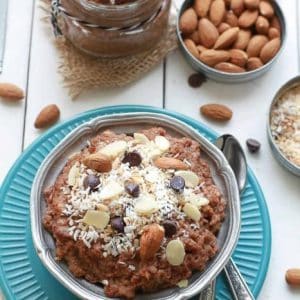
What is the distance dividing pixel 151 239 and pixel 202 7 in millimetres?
488

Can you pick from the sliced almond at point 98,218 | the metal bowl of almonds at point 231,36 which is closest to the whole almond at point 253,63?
the metal bowl of almonds at point 231,36

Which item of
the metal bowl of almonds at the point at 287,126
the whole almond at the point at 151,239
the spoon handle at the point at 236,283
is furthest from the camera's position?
the metal bowl of almonds at the point at 287,126

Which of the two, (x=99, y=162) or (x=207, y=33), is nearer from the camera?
(x=99, y=162)

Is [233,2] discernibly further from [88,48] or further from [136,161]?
[136,161]

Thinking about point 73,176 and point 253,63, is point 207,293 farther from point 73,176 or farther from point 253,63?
point 253,63

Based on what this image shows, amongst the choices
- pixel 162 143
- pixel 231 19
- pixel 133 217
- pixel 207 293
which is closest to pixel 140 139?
pixel 162 143

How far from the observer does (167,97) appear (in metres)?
1.31

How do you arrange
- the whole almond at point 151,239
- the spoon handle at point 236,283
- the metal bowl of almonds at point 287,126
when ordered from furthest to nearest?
the metal bowl of almonds at point 287,126 < the spoon handle at point 236,283 < the whole almond at point 151,239

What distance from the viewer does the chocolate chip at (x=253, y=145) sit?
1264 millimetres

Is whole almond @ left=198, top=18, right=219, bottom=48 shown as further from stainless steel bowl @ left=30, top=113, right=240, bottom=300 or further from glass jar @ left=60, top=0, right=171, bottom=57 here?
stainless steel bowl @ left=30, top=113, right=240, bottom=300

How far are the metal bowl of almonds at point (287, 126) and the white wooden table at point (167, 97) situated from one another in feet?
0.09

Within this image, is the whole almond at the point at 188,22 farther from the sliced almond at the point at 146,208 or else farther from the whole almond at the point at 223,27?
the sliced almond at the point at 146,208

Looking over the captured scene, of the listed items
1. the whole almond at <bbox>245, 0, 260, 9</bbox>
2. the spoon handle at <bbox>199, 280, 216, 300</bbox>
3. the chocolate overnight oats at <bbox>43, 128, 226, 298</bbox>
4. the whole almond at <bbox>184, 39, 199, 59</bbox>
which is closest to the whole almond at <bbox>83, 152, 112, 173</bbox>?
the chocolate overnight oats at <bbox>43, 128, 226, 298</bbox>

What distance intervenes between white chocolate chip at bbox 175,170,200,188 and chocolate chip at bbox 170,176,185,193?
0.5 inches
